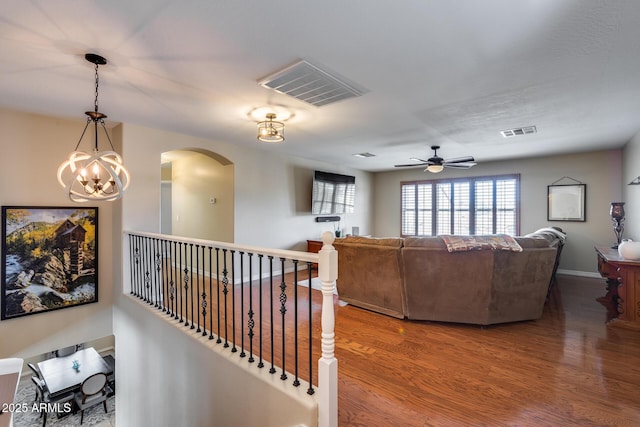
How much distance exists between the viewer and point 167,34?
1.93 meters

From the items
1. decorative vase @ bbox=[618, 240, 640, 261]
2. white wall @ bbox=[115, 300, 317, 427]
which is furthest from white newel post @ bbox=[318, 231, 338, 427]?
decorative vase @ bbox=[618, 240, 640, 261]

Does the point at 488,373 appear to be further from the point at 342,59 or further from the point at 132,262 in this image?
the point at 132,262

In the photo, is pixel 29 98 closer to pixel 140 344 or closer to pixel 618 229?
pixel 140 344

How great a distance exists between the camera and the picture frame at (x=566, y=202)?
573cm

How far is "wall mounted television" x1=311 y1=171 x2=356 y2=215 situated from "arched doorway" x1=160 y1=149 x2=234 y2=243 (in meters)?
1.95

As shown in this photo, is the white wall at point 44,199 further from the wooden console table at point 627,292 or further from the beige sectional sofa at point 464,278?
the wooden console table at point 627,292

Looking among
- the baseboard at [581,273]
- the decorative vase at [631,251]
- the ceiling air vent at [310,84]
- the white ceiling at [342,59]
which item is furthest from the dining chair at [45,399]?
the baseboard at [581,273]

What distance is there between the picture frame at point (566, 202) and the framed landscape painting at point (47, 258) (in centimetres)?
819

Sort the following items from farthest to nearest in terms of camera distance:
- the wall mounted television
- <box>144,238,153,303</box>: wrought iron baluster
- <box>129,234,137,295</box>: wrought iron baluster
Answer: the wall mounted television, <box>129,234,137,295</box>: wrought iron baluster, <box>144,238,153,303</box>: wrought iron baluster

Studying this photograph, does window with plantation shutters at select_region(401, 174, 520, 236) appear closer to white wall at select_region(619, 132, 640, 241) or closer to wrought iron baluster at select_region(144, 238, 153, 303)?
white wall at select_region(619, 132, 640, 241)

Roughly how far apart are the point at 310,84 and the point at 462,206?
5967 millimetres

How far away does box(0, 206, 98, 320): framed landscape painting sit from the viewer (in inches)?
136

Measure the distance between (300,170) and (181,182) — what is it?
2.65 meters

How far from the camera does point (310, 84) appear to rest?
263cm
